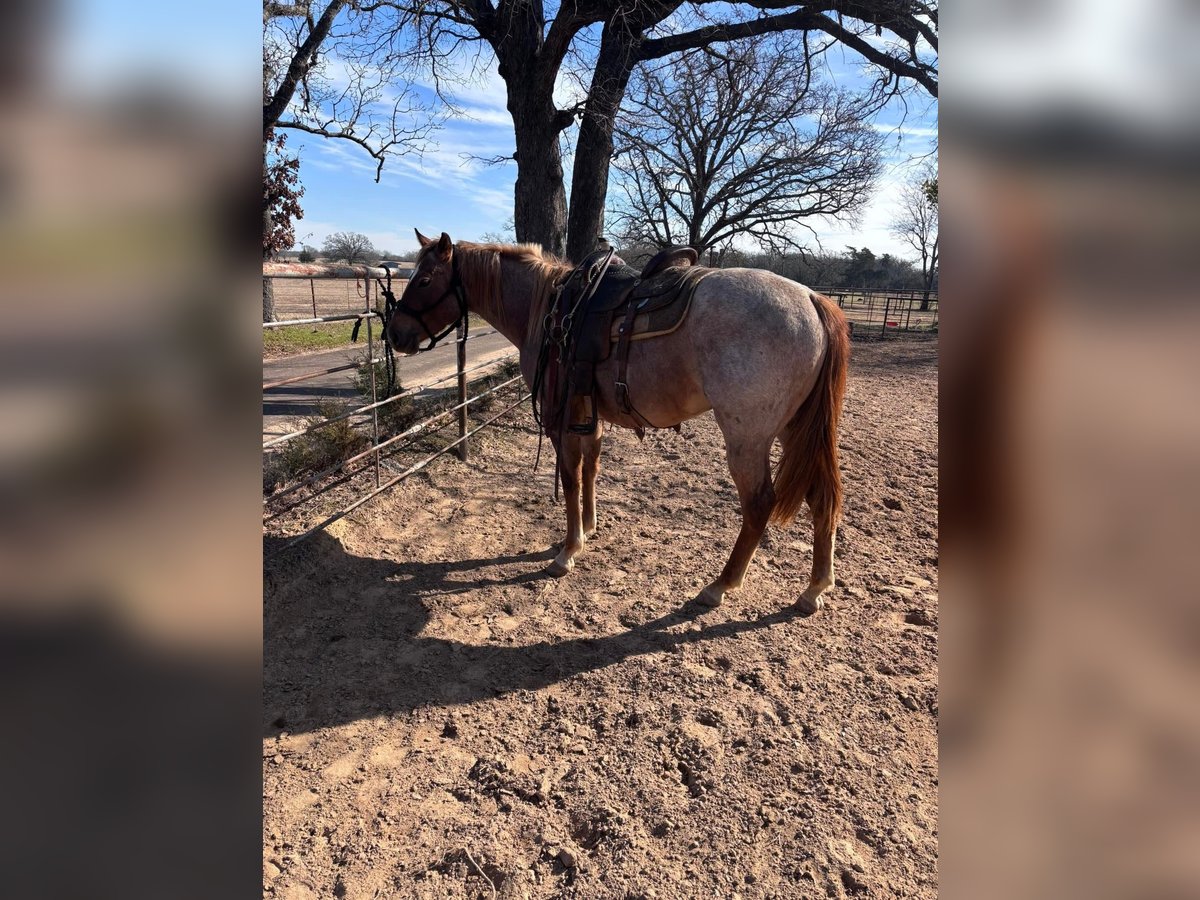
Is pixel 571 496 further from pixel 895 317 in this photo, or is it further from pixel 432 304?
pixel 895 317

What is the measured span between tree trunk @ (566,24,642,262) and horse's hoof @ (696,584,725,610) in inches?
201

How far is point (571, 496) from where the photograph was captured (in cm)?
374

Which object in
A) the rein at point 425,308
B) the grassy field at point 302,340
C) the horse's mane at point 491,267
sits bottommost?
the grassy field at point 302,340

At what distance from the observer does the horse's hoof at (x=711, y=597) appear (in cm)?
327

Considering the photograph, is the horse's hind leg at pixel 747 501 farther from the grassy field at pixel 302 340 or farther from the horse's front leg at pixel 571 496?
the grassy field at pixel 302 340

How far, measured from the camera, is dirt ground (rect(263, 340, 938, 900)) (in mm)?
1831

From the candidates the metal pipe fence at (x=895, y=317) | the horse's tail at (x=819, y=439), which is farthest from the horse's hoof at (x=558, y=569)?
the metal pipe fence at (x=895, y=317)

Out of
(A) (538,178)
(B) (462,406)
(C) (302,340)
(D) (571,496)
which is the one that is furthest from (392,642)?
(C) (302,340)

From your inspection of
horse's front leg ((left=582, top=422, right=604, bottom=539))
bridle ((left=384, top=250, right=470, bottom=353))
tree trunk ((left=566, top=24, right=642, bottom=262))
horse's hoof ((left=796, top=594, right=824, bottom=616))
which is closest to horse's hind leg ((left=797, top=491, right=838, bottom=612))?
horse's hoof ((left=796, top=594, right=824, bottom=616))

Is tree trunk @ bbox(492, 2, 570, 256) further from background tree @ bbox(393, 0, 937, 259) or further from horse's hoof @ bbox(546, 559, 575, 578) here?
horse's hoof @ bbox(546, 559, 575, 578)

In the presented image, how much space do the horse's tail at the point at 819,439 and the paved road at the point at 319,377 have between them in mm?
3642
